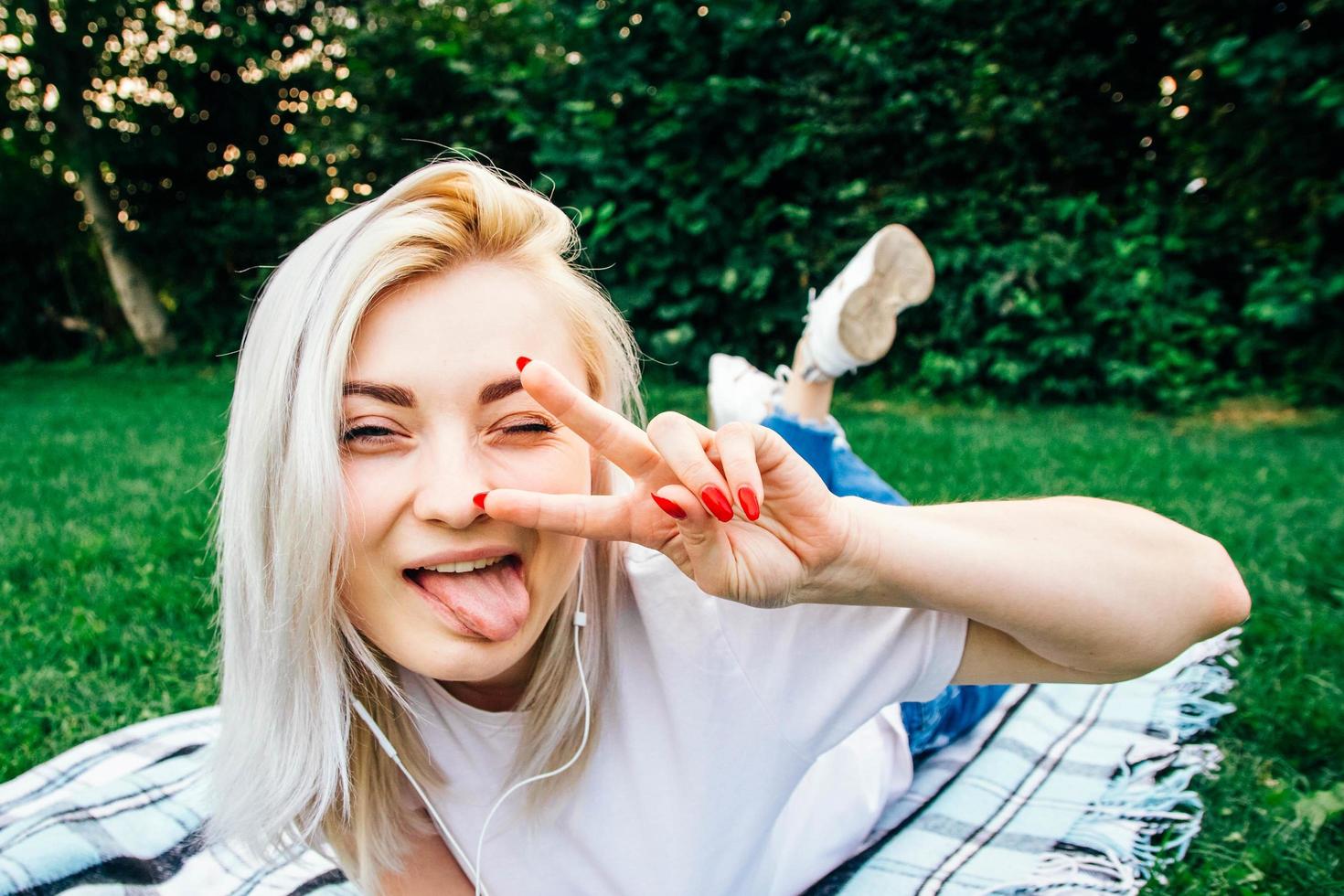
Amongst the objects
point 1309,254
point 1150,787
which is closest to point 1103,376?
point 1309,254

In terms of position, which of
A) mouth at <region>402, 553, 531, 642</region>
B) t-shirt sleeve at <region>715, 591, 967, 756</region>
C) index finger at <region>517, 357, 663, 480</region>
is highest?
index finger at <region>517, 357, 663, 480</region>

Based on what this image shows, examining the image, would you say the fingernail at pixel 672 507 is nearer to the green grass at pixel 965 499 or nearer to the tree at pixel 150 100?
the green grass at pixel 965 499

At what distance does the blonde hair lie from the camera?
1123mm

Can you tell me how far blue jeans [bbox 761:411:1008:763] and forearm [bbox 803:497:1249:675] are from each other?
0.55m

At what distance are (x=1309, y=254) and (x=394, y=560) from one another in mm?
7060

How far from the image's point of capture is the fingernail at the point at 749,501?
860 mm

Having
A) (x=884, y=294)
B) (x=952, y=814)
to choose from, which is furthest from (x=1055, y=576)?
(x=884, y=294)

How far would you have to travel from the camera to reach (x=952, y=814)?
1.92 metres

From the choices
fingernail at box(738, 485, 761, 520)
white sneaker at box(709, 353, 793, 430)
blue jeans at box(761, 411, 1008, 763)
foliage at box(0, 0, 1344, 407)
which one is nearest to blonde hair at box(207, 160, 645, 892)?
fingernail at box(738, 485, 761, 520)

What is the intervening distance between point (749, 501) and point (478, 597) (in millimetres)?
439

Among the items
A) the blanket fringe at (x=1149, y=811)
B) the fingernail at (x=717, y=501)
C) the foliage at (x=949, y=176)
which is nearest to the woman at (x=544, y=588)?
the fingernail at (x=717, y=501)

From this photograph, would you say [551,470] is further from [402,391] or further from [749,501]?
[749,501]

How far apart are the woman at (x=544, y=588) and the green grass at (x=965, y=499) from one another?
51cm

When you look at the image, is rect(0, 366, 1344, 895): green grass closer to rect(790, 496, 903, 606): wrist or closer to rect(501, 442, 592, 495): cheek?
rect(501, 442, 592, 495): cheek
